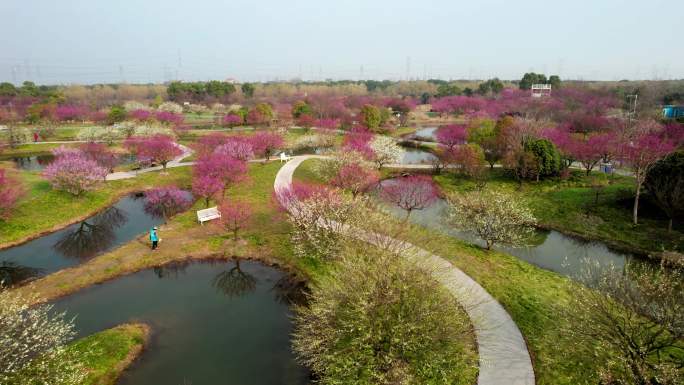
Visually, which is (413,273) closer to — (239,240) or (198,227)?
(239,240)

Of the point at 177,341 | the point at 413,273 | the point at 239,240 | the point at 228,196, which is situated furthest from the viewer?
the point at 228,196

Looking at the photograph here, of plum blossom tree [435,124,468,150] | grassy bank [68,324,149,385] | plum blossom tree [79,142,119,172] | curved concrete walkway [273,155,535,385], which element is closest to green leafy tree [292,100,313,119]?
plum blossom tree [435,124,468,150]

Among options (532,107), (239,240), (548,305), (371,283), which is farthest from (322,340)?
(532,107)

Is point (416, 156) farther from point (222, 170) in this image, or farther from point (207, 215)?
point (207, 215)

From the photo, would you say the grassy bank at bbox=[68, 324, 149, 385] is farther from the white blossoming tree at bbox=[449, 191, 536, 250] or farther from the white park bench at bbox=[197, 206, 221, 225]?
the white blossoming tree at bbox=[449, 191, 536, 250]

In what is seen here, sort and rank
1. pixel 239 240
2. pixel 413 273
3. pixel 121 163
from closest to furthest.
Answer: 1. pixel 413 273
2. pixel 239 240
3. pixel 121 163

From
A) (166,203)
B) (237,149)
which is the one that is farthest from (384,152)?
(166,203)

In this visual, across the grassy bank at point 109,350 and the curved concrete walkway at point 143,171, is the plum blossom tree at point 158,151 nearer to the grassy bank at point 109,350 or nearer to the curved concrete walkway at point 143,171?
the curved concrete walkway at point 143,171
